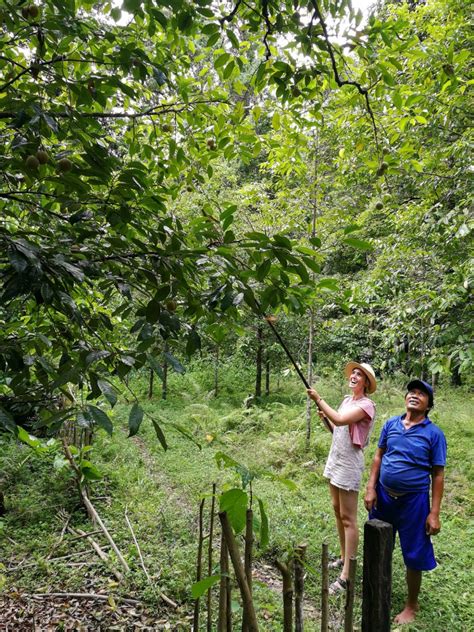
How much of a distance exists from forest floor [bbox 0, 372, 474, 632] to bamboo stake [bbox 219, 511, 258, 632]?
0.17 metres

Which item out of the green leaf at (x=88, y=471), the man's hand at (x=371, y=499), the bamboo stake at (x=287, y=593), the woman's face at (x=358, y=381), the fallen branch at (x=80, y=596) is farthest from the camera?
the green leaf at (x=88, y=471)

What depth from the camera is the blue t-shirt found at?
2.88 m

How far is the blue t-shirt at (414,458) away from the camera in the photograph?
288cm

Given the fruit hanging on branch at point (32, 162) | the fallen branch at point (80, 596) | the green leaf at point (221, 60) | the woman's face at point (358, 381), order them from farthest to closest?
1. the woman's face at point (358, 381)
2. the fallen branch at point (80, 596)
3. the green leaf at point (221, 60)
4. the fruit hanging on branch at point (32, 162)

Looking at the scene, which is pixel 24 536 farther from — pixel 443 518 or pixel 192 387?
pixel 192 387

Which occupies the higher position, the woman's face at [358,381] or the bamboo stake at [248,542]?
the woman's face at [358,381]

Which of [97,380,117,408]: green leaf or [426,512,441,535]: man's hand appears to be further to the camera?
[426,512,441,535]: man's hand

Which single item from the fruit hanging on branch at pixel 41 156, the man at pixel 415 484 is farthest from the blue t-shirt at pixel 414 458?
the fruit hanging on branch at pixel 41 156

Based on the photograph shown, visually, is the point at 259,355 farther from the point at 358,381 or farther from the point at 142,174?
the point at 142,174

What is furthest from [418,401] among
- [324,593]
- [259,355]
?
[259,355]

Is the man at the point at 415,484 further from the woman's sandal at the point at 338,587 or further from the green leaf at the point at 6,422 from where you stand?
the green leaf at the point at 6,422

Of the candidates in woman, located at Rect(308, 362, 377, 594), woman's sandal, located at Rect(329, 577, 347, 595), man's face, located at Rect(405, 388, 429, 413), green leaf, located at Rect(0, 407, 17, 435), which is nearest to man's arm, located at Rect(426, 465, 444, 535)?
man's face, located at Rect(405, 388, 429, 413)

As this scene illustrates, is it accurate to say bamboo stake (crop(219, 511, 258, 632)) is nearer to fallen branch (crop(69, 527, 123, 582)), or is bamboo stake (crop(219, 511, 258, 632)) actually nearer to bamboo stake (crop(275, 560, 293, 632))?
bamboo stake (crop(275, 560, 293, 632))

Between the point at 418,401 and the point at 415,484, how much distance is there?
0.53 m
